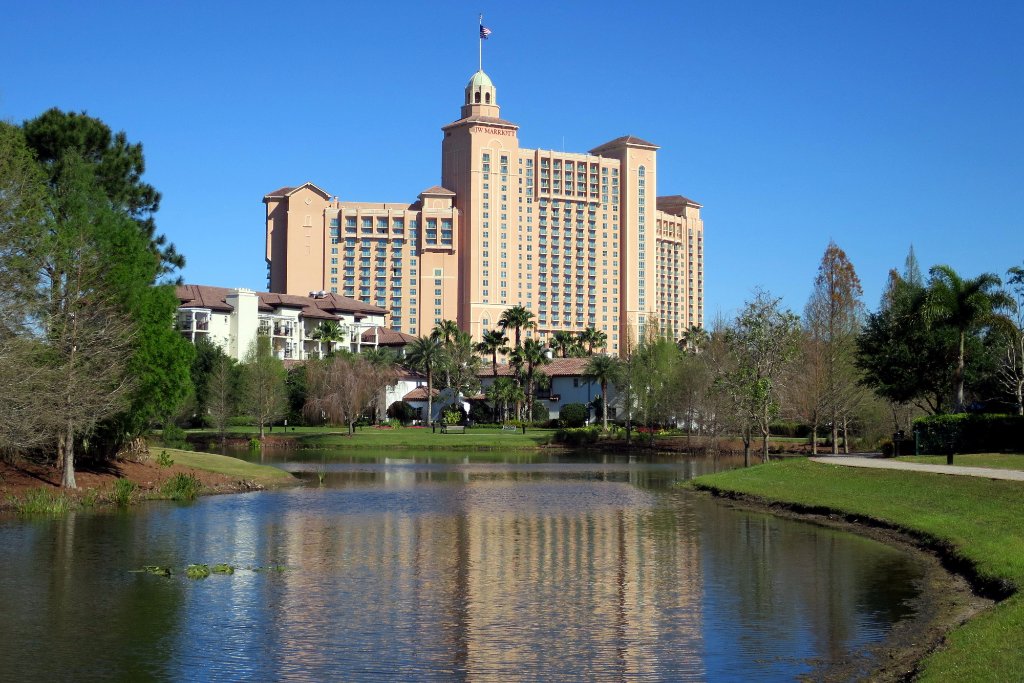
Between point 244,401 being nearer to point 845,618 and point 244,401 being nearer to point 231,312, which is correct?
point 231,312

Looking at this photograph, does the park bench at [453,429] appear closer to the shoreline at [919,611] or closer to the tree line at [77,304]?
the tree line at [77,304]

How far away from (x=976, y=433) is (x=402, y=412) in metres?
107

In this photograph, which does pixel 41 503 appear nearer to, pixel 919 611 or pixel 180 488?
pixel 180 488

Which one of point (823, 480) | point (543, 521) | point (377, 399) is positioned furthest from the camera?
point (377, 399)

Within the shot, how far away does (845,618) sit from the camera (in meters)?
22.8

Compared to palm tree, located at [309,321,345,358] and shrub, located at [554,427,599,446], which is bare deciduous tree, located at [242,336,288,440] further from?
palm tree, located at [309,321,345,358]

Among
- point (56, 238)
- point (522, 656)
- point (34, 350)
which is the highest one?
point (56, 238)

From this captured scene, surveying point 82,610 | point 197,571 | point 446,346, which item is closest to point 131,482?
point 197,571

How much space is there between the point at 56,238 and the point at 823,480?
110ft

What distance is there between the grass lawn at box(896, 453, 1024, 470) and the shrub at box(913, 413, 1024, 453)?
2.40 metres

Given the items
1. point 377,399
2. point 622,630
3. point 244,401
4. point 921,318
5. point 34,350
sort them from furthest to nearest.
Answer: point 377,399
point 244,401
point 921,318
point 34,350
point 622,630

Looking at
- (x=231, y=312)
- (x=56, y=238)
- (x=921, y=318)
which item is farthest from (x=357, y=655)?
(x=231, y=312)

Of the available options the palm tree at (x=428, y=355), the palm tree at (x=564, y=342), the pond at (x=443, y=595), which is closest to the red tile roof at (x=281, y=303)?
the palm tree at (x=428, y=355)

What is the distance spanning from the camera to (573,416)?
13200cm
